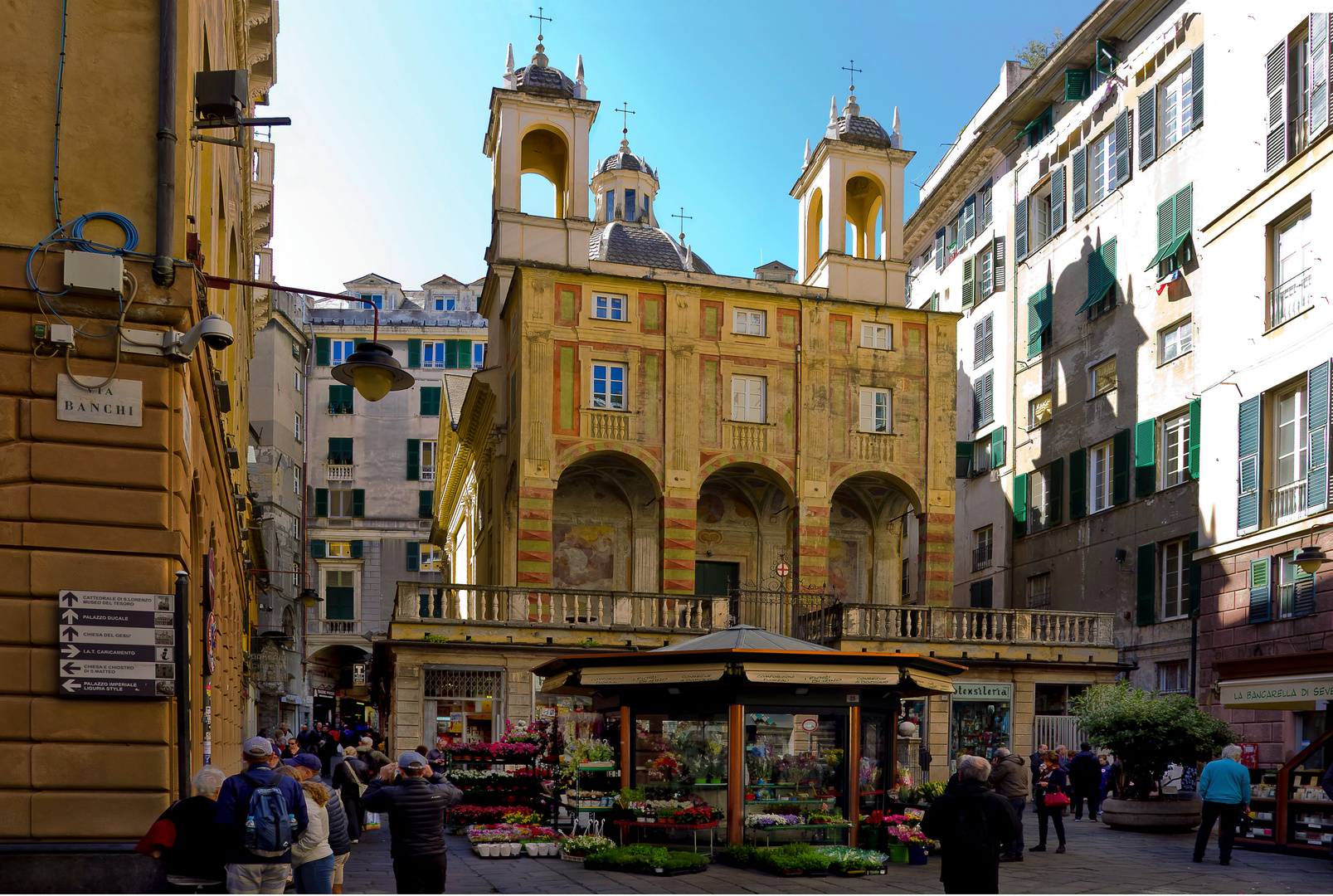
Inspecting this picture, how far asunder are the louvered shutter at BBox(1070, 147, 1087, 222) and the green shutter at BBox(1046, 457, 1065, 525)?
6.33m

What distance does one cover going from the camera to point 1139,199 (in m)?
32.3

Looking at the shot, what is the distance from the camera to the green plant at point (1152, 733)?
21.9 m

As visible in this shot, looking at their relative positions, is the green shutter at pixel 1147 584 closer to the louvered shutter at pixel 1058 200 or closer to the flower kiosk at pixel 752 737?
the louvered shutter at pixel 1058 200

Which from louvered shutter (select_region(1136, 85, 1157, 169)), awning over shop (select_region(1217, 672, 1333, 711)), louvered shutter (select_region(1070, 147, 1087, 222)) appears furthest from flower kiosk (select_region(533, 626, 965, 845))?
louvered shutter (select_region(1070, 147, 1087, 222))

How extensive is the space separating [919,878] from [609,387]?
1896 centimetres

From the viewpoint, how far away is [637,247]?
43.8 metres

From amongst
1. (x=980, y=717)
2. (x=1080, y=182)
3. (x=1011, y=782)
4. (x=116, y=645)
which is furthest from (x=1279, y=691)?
(x=1080, y=182)

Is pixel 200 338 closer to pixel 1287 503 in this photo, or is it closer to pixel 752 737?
pixel 752 737

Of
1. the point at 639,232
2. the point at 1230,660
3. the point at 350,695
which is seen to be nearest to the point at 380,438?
the point at 350,695

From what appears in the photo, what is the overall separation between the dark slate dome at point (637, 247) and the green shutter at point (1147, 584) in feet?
57.4

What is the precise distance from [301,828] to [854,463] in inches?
1051

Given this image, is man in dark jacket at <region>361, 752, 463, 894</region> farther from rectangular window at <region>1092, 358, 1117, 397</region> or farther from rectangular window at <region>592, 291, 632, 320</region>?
rectangular window at <region>1092, 358, 1117, 397</region>

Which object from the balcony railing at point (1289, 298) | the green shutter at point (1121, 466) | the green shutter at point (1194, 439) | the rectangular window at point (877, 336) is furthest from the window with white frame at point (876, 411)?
the balcony railing at point (1289, 298)

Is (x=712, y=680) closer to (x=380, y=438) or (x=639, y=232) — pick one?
(x=639, y=232)
